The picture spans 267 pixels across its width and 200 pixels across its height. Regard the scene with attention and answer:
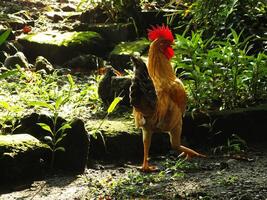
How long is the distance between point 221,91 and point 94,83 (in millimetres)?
1965

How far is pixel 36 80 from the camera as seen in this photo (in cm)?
681

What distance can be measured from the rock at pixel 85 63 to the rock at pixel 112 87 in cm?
204

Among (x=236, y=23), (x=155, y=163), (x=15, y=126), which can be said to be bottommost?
(x=155, y=163)

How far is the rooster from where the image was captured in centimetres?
426

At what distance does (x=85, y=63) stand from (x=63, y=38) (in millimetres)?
906

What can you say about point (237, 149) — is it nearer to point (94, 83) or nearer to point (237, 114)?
point (237, 114)

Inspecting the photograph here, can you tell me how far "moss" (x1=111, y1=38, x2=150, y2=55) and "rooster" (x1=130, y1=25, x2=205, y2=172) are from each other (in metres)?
2.93

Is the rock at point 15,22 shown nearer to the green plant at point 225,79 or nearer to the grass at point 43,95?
the grass at point 43,95

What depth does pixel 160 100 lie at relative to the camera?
4.50m

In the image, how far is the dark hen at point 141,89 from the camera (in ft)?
13.6

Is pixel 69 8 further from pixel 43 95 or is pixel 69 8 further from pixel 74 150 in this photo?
pixel 74 150

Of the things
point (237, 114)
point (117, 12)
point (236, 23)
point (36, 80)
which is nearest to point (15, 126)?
point (36, 80)

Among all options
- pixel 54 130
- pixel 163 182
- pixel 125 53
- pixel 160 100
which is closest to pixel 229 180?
pixel 163 182

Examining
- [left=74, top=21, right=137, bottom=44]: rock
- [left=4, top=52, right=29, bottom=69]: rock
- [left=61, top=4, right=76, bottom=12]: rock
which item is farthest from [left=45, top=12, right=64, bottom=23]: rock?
[left=4, top=52, right=29, bottom=69]: rock
